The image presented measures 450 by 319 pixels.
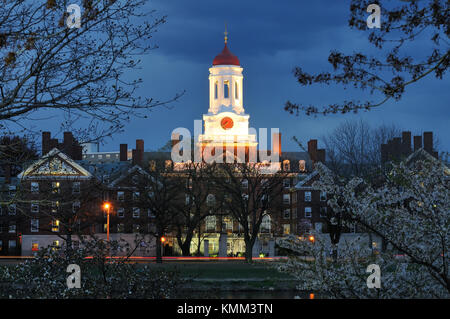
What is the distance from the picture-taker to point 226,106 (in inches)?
4897

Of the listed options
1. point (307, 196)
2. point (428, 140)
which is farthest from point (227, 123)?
point (428, 140)

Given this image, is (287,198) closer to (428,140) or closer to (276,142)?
(276,142)

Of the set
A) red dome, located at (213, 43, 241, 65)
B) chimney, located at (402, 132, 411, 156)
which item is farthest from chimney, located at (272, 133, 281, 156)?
chimney, located at (402, 132, 411, 156)

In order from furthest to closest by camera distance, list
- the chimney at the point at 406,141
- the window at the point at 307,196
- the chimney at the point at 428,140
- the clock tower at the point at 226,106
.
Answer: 1. the clock tower at the point at 226,106
2. the window at the point at 307,196
3. the chimney at the point at 428,140
4. the chimney at the point at 406,141

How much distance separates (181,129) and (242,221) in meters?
36.2

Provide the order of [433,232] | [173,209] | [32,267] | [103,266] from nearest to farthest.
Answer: [433,232], [103,266], [32,267], [173,209]

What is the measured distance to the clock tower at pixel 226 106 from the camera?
12244 cm

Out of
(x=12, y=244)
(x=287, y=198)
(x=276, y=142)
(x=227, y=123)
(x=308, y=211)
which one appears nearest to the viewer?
(x=12, y=244)

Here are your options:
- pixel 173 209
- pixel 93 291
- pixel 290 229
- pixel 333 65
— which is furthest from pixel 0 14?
pixel 290 229

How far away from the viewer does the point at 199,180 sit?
69250mm

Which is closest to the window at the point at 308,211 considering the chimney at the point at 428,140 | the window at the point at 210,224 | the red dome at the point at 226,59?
the window at the point at 210,224

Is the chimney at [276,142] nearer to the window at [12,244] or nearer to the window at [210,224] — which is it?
the window at [210,224]

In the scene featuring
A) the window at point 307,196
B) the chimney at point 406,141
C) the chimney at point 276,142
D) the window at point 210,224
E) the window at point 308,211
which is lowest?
the window at point 210,224
